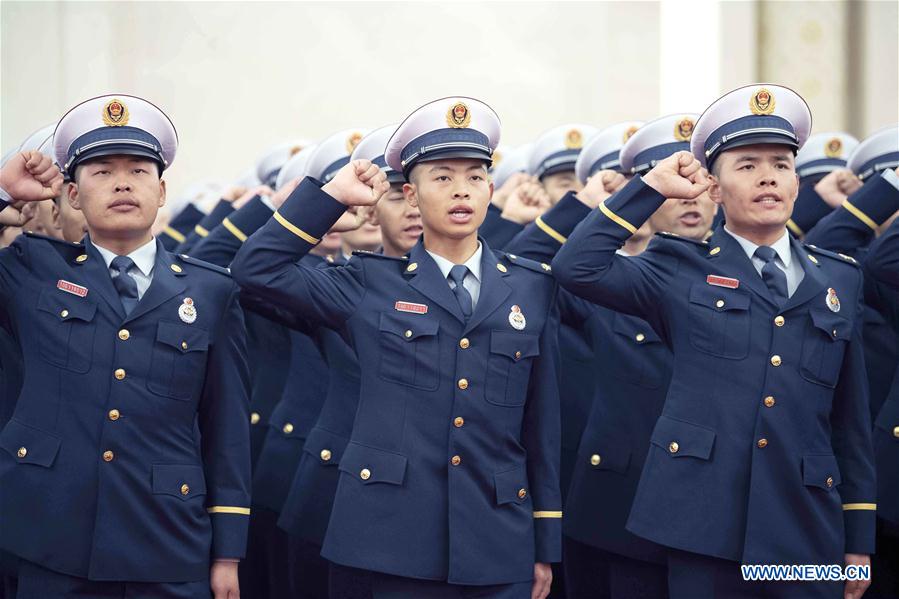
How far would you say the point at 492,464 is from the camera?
14.1 ft

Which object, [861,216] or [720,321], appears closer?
[720,321]

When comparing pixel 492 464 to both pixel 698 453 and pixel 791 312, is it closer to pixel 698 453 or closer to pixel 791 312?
pixel 698 453

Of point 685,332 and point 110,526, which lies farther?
point 685,332

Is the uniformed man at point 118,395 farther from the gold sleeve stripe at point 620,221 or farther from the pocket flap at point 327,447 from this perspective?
the gold sleeve stripe at point 620,221

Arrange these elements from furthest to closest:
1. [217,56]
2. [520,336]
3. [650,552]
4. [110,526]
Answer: [217,56]
[650,552]
[520,336]
[110,526]

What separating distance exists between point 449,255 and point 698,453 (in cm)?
100

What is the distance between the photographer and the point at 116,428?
4.15 metres

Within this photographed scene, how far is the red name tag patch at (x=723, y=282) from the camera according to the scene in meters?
4.51

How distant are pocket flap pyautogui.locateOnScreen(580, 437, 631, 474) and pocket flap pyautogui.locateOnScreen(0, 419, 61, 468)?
202 centimetres

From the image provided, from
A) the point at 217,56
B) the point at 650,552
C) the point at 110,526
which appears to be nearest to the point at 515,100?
the point at 217,56

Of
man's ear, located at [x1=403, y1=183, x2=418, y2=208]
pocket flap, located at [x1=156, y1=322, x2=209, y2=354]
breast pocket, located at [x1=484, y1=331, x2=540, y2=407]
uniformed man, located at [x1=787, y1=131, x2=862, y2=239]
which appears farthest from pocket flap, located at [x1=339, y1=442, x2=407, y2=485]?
uniformed man, located at [x1=787, y1=131, x2=862, y2=239]

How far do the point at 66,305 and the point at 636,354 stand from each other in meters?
2.12

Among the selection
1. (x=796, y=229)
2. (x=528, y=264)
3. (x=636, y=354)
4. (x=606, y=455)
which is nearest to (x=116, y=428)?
(x=528, y=264)

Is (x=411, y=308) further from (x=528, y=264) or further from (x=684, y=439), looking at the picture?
(x=684, y=439)
